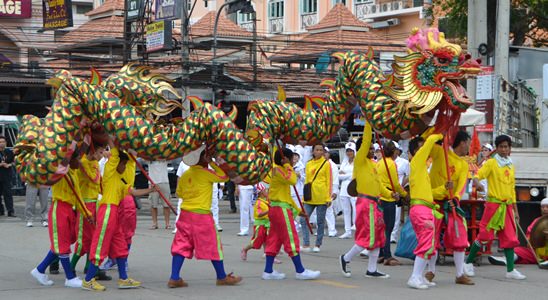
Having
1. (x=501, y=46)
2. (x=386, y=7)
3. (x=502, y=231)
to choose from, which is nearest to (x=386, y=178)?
(x=502, y=231)

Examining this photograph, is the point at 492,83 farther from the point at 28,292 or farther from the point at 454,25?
the point at 454,25

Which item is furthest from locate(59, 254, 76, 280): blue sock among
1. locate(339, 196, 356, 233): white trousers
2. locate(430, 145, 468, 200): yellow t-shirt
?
locate(339, 196, 356, 233): white trousers

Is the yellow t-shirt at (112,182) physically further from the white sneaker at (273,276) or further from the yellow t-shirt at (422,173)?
the yellow t-shirt at (422,173)

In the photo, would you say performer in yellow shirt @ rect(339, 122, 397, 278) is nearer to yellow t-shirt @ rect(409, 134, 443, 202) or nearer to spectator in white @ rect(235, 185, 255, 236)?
yellow t-shirt @ rect(409, 134, 443, 202)

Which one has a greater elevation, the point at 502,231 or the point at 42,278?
the point at 502,231

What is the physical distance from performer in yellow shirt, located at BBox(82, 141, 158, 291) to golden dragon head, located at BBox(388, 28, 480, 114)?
124 inches

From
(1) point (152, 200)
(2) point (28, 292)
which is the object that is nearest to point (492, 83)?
(1) point (152, 200)

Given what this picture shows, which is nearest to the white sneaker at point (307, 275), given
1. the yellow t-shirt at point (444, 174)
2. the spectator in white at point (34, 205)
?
the yellow t-shirt at point (444, 174)

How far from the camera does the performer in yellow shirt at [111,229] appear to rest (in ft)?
34.2

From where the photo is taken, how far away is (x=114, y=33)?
140 feet

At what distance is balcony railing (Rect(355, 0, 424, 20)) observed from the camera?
45.7 metres

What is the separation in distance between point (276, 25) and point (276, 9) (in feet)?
3.24

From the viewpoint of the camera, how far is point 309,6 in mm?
53156

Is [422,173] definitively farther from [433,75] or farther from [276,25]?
[276,25]
